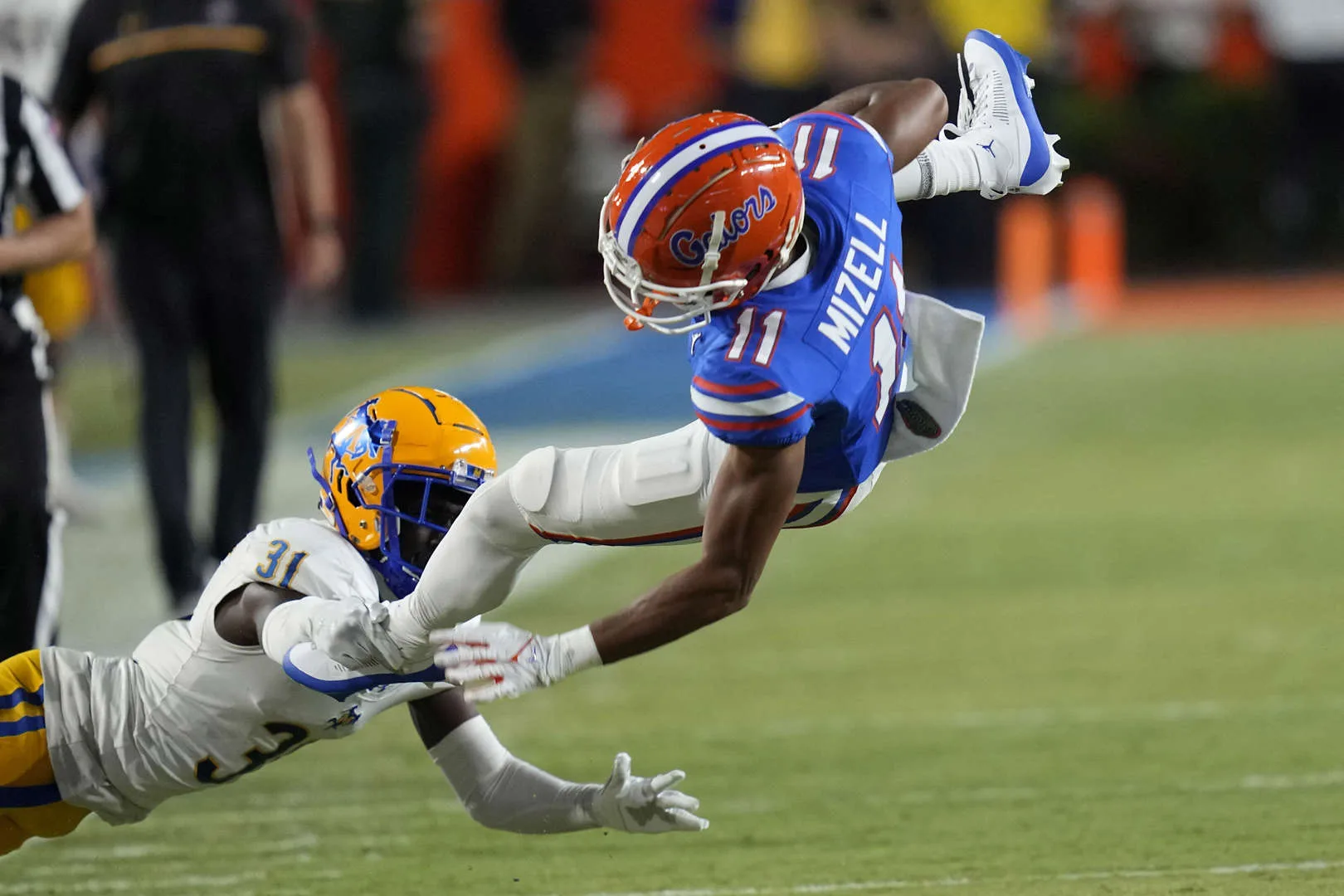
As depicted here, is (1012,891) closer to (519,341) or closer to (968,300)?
(519,341)

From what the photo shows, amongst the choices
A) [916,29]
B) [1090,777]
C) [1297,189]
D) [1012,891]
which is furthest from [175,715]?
[1297,189]

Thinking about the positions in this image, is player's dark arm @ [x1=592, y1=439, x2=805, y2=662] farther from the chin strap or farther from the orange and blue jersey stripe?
the chin strap

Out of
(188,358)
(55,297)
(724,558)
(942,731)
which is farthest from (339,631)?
(55,297)

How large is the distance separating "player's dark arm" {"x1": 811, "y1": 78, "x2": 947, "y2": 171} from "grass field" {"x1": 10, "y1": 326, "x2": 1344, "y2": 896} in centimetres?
147

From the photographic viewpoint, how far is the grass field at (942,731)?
14.6 feet

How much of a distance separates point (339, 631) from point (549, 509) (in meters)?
0.42

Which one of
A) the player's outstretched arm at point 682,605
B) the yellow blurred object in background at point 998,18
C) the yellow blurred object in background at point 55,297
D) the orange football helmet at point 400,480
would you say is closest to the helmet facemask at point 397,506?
the orange football helmet at point 400,480

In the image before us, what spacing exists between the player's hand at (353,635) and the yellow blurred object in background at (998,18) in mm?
13269

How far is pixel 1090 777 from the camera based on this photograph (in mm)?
5133

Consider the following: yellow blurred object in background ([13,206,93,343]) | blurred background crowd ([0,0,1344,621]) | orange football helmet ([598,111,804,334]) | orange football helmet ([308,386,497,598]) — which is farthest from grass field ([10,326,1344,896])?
blurred background crowd ([0,0,1344,621])

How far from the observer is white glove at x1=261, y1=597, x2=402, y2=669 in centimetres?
366

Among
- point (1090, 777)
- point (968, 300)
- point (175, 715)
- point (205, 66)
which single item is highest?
point (205, 66)

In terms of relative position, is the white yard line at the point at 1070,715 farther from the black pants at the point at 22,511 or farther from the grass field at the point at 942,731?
the black pants at the point at 22,511

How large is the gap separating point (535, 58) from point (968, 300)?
3.94 m
